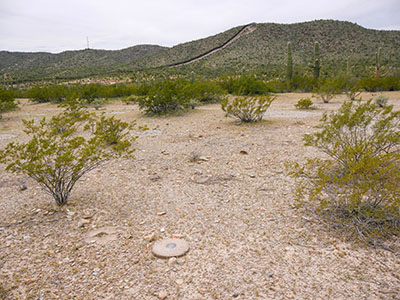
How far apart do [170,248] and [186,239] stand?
26 centimetres

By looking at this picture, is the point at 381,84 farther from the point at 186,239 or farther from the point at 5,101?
the point at 5,101

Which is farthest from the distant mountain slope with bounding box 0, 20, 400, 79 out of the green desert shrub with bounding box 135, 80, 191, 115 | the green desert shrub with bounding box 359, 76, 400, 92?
the green desert shrub with bounding box 135, 80, 191, 115

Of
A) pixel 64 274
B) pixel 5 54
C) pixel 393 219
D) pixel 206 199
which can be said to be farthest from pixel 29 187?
pixel 5 54

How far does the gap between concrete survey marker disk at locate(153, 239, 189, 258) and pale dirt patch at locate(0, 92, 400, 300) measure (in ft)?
0.24

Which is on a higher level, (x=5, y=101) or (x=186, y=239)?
(x=5, y=101)

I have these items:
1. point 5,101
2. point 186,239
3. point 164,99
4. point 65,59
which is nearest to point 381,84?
point 164,99

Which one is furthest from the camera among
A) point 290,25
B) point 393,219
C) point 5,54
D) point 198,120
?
point 5,54

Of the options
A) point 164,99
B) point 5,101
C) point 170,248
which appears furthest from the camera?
point 5,101

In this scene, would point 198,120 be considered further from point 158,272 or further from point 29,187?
point 158,272

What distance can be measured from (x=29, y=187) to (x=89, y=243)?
8.21 feet

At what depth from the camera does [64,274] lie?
291 centimetres

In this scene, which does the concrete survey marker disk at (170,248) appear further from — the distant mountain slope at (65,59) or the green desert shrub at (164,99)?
the distant mountain slope at (65,59)

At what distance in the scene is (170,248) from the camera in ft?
10.7

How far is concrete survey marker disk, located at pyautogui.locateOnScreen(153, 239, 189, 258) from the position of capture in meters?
3.16
